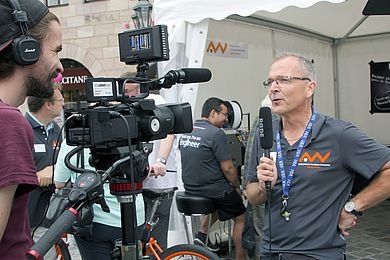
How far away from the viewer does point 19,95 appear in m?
1.35

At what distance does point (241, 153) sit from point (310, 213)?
3.83 m

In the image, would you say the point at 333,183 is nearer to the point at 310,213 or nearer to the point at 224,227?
the point at 310,213

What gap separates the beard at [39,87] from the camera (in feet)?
4.50

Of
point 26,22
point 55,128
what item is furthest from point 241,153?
point 26,22

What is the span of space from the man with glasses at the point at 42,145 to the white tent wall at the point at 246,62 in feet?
7.57

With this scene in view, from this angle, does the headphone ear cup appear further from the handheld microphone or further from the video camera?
the handheld microphone

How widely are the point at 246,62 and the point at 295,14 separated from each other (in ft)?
3.29

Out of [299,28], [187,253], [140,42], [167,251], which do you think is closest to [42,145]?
[167,251]

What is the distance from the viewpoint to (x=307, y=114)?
2459 millimetres

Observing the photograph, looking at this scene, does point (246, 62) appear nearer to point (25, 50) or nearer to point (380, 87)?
point (380, 87)

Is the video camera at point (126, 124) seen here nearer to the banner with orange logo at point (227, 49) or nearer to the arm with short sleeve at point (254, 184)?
the arm with short sleeve at point (254, 184)

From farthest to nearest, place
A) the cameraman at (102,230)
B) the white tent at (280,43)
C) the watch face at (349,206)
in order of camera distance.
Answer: the white tent at (280,43), the cameraman at (102,230), the watch face at (349,206)

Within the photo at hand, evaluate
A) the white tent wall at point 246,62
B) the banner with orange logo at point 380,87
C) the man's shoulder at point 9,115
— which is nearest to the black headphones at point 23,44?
the man's shoulder at point 9,115

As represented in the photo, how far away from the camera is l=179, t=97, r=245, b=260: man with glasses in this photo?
4961 millimetres
